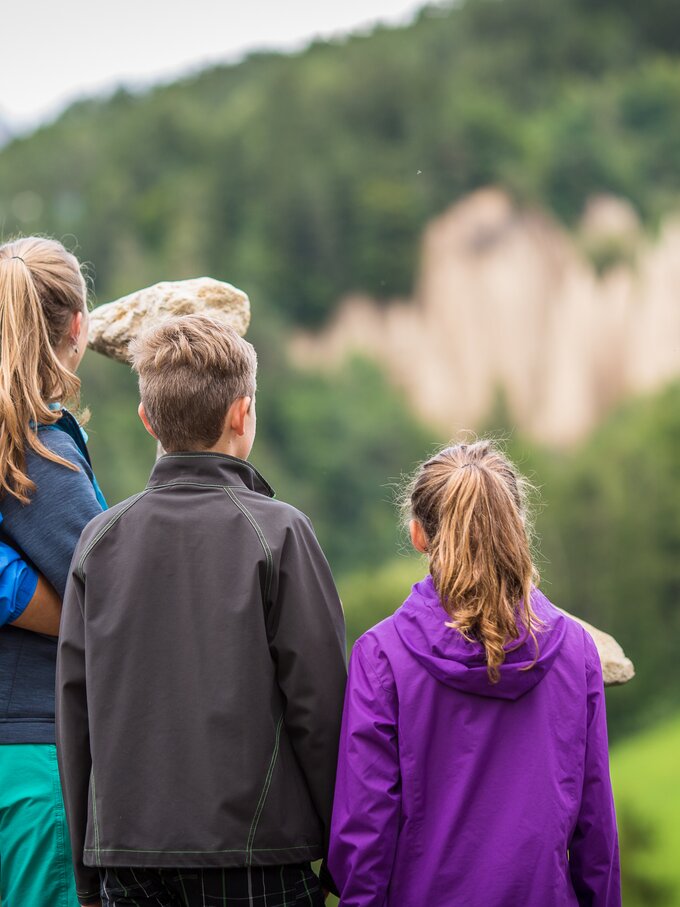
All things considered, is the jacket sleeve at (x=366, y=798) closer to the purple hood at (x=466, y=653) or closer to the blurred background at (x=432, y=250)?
the purple hood at (x=466, y=653)

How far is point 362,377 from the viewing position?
20422 mm

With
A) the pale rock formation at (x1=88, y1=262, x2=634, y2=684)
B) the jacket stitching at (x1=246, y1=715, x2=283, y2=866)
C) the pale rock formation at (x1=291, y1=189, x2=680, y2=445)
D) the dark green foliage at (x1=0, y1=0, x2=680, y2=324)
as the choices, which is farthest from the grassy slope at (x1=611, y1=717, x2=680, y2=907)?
the dark green foliage at (x1=0, y1=0, x2=680, y2=324)

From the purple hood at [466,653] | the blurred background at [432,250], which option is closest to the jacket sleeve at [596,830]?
the purple hood at [466,653]

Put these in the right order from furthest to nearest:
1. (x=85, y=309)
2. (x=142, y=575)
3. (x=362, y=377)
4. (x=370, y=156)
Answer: (x=370, y=156) < (x=362, y=377) < (x=85, y=309) < (x=142, y=575)

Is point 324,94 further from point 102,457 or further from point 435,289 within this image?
point 102,457

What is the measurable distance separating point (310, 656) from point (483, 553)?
0.29m

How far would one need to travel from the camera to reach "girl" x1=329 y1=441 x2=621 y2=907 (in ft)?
4.61

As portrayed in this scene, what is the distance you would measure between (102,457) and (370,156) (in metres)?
9.04

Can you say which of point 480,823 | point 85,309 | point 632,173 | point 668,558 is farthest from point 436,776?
point 632,173

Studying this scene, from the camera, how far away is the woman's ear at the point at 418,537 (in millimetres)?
1563

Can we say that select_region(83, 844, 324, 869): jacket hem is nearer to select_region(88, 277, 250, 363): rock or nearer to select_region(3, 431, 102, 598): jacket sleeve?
select_region(3, 431, 102, 598): jacket sleeve

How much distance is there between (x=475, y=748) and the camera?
4.69 feet

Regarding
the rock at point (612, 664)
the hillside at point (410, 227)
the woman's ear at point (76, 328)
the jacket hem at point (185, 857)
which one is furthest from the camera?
the hillside at point (410, 227)

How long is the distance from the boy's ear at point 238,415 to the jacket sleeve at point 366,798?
38 cm
